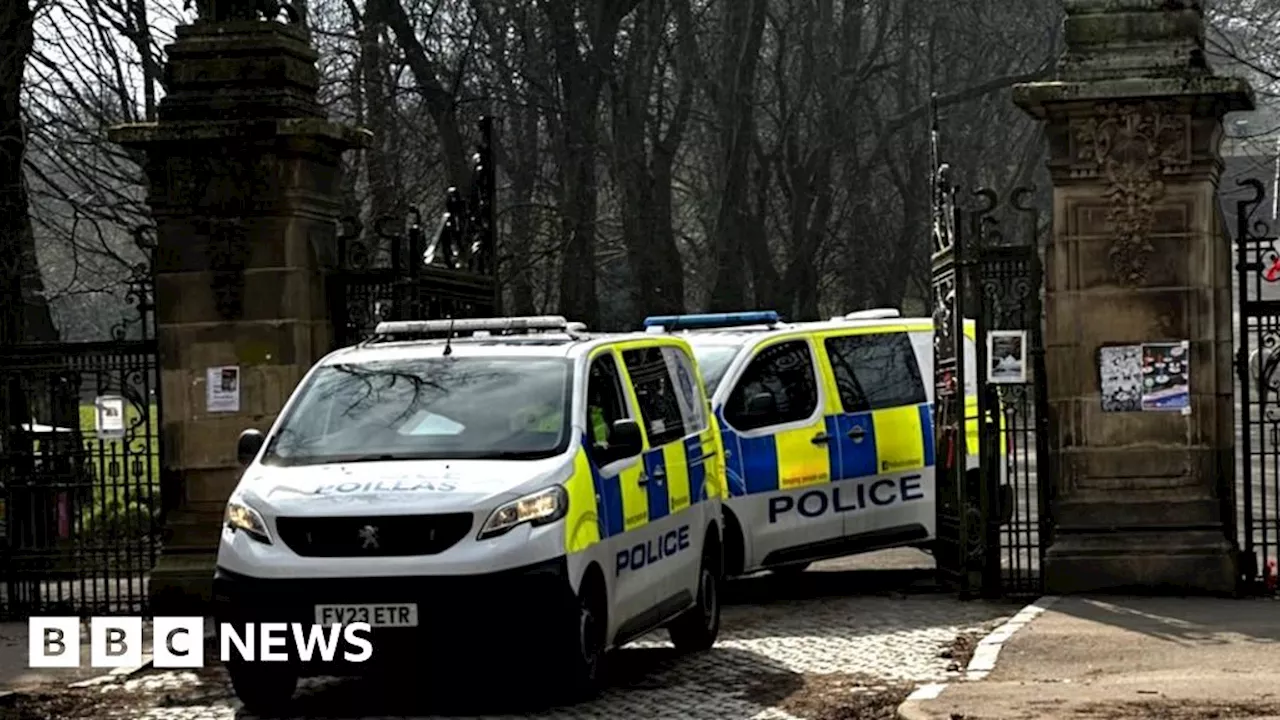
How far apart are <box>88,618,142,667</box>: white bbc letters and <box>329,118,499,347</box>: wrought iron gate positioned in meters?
2.28

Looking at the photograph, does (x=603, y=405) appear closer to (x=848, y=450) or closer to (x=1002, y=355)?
(x=1002, y=355)

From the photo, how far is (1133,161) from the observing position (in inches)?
609

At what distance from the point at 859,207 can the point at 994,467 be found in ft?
86.7

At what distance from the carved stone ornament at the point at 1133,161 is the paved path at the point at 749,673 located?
91.2 inches

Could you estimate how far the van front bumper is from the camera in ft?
36.6

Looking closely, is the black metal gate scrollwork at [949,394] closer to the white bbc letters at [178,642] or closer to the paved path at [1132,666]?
the paved path at [1132,666]

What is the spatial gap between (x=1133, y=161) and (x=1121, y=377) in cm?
133

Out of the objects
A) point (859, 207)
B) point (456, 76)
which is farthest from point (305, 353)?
point (859, 207)

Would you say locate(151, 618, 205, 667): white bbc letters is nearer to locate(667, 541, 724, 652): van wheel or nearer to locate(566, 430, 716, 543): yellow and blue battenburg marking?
locate(667, 541, 724, 652): van wheel

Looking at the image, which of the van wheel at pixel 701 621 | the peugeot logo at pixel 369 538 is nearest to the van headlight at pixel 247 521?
the peugeot logo at pixel 369 538

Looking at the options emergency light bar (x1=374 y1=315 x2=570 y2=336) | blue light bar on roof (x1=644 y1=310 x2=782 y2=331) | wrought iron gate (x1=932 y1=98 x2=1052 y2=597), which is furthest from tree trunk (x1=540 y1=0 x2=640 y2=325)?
emergency light bar (x1=374 y1=315 x2=570 y2=336)

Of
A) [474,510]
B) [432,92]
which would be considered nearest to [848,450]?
[474,510]

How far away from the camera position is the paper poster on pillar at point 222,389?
1608 cm

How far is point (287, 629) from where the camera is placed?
11344 mm
